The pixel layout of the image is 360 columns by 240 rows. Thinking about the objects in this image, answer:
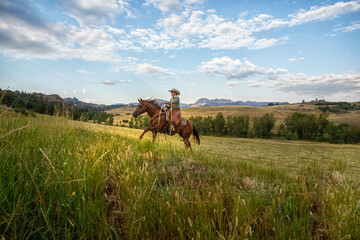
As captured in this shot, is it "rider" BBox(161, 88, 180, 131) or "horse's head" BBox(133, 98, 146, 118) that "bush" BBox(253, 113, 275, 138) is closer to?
"rider" BBox(161, 88, 180, 131)

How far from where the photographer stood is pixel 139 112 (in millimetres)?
10852

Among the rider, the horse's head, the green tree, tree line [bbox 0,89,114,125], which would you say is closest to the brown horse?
the horse's head

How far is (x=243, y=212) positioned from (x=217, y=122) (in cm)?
9215

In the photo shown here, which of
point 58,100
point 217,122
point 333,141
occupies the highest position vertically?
point 58,100

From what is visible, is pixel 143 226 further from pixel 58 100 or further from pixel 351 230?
pixel 58 100

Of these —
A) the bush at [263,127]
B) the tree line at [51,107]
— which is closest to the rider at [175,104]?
the tree line at [51,107]

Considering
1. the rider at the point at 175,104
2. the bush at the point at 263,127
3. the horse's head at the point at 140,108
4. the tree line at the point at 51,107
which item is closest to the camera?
the tree line at the point at 51,107

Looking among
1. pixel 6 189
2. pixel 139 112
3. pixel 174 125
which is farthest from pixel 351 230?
pixel 139 112

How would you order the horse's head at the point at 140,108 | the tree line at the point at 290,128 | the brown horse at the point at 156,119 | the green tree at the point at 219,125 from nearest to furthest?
the brown horse at the point at 156,119
the horse's head at the point at 140,108
the tree line at the point at 290,128
the green tree at the point at 219,125

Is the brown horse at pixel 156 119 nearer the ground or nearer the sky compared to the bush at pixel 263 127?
nearer the sky

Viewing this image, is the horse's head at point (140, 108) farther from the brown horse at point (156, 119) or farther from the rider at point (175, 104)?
the rider at point (175, 104)

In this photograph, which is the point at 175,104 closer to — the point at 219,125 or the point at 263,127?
the point at 219,125

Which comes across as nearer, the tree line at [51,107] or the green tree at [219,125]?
the tree line at [51,107]

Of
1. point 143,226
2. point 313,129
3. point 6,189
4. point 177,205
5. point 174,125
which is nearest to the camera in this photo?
point 6,189
